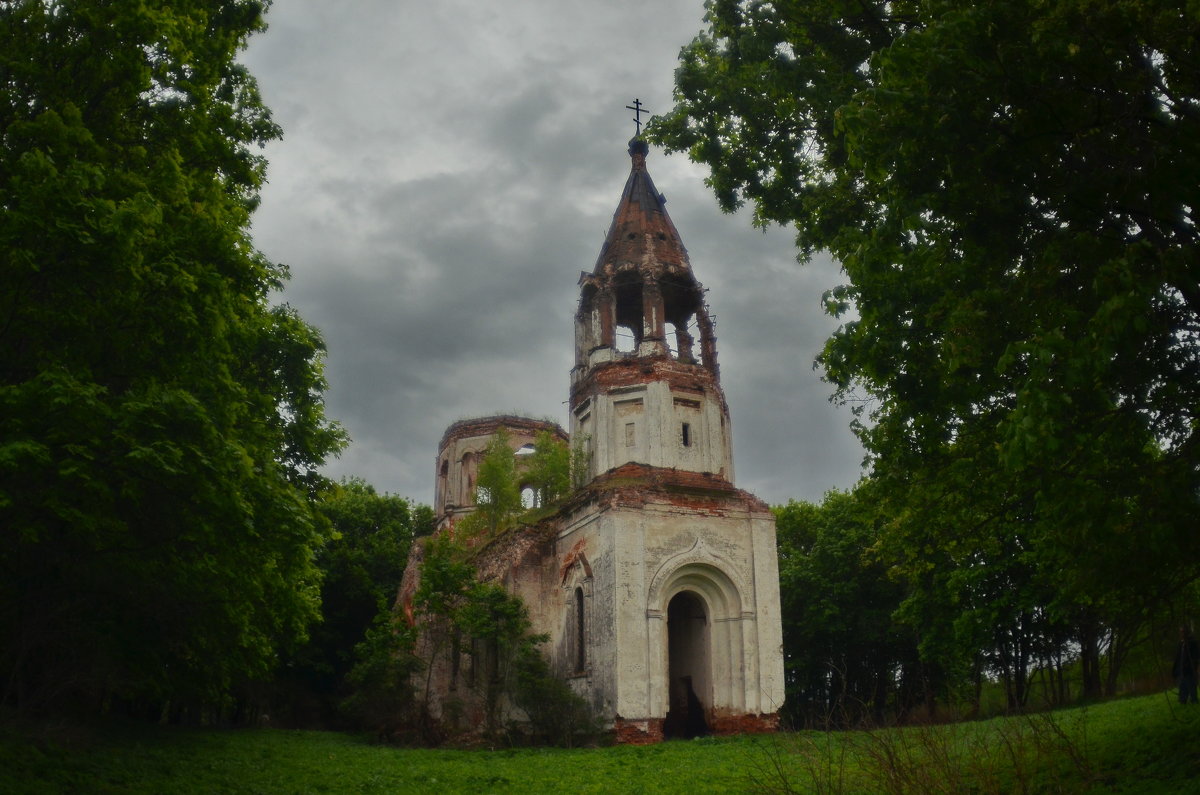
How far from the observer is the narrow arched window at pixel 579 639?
21.5 metres

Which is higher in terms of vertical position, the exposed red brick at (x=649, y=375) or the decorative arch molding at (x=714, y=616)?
the exposed red brick at (x=649, y=375)

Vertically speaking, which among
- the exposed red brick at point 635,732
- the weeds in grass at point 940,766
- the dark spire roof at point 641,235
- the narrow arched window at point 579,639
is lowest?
the exposed red brick at point 635,732

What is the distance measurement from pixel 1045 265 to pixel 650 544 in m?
14.8

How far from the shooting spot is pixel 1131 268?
6.57 meters

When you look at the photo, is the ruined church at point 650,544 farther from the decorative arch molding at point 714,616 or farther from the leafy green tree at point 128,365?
the leafy green tree at point 128,365

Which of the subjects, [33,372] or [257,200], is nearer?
[33,372]

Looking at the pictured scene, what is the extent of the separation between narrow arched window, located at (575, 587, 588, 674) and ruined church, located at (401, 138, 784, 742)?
0.04 metres

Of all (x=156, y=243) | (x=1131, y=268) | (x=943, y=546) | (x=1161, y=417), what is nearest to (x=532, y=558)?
(x=943, y=546)

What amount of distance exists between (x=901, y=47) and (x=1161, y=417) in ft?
13.5

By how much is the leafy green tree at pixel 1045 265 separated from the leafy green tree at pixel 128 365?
656 centimetres

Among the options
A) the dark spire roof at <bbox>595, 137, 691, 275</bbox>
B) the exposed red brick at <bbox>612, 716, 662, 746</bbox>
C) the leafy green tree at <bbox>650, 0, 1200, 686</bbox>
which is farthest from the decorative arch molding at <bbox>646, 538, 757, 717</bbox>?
the leafy green tree at <bbox>650, 0, 1200, 686</bbox>

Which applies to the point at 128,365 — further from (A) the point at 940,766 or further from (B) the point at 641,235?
(B) the point at 641,235

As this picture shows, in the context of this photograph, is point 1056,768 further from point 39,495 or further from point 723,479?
point 723,479

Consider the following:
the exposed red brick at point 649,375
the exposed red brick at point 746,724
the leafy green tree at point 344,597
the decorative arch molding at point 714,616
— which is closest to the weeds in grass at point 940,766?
the decorative arch molding at point 714,616
